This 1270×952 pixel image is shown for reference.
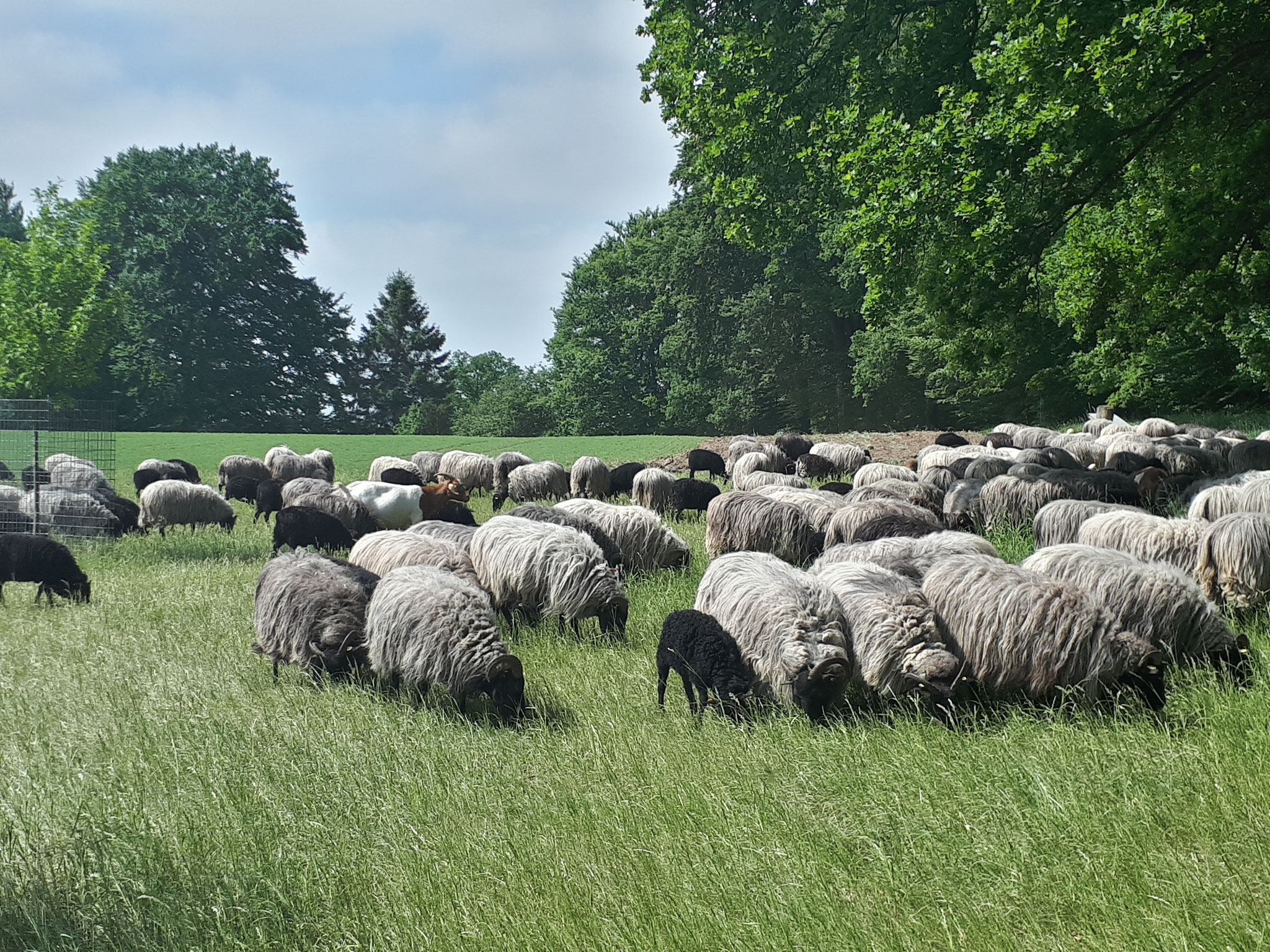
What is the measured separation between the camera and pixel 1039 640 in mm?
5898

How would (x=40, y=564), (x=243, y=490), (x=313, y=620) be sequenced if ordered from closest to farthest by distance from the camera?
(x=313, y=620) < (x=40, y=564) < (x=243, y=490)

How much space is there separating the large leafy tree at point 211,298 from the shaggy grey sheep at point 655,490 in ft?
142

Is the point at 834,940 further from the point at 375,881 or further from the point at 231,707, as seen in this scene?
the point at 231,707

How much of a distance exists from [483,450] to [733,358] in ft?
66.8

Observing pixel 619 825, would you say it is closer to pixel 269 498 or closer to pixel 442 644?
pixel 442 644

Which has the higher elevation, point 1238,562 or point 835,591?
point 1238,562

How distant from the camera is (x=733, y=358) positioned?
49438mm

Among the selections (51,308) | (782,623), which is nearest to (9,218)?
(51,308)

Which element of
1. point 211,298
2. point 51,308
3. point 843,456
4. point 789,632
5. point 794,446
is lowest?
point 789,632

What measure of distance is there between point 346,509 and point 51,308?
30.0 meters

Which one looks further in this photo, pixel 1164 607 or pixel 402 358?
pixel 402 358

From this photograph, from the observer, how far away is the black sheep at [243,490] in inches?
787

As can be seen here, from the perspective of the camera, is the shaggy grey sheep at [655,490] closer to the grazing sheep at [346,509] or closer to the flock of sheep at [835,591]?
the flock of sheep at [835,591]

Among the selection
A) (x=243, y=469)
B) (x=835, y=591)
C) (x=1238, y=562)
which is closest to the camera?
(x=835, y=591)
